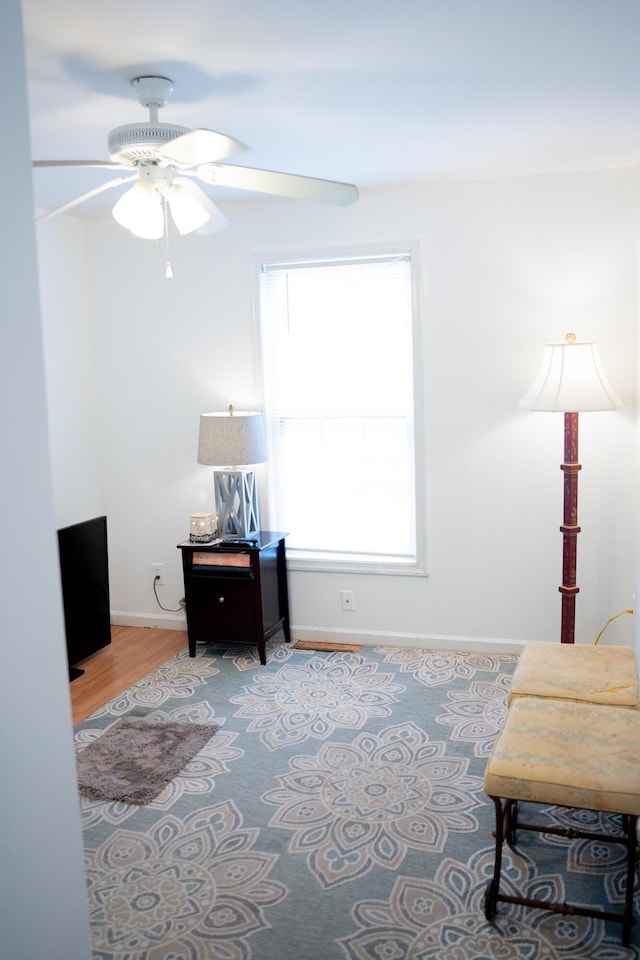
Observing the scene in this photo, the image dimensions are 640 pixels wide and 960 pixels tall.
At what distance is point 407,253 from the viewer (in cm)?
443

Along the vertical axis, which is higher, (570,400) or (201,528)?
(570,400)

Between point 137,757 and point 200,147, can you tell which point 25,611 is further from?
point 137,757

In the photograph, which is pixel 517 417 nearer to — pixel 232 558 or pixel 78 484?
pixel 232 558

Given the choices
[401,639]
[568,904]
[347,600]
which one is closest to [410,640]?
[401,639]

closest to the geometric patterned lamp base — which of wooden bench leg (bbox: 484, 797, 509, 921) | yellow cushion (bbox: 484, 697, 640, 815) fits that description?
yellow cushion (bbox: 484, 697, 640, 815)

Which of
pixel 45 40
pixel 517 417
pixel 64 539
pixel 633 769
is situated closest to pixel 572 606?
pixel 517 417

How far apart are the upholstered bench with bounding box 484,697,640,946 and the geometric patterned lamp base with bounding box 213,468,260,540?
2.21m

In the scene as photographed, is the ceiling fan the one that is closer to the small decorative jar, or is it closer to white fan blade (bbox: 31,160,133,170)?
white fan blade (bbox: 31,160,133,170)

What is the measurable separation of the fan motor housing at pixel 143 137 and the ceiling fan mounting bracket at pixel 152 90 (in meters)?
0.23

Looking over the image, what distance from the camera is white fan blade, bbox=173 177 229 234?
2.68 m

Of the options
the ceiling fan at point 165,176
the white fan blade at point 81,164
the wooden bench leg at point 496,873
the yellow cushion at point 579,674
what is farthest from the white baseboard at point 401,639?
the white fan blade at point 81,164

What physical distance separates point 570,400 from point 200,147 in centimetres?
214

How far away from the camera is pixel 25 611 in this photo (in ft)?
3.91

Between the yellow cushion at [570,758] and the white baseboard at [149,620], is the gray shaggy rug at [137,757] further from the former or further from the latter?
the yellow cushion at [570,758]
